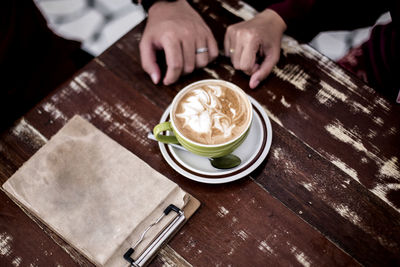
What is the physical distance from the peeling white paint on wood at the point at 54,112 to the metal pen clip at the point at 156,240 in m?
0.41

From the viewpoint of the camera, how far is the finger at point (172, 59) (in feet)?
2.98

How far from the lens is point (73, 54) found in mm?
1449

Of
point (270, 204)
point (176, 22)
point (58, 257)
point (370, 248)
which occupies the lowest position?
point (370, 248)

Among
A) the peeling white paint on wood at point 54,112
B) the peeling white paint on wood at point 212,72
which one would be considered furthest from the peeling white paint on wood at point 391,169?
the peeling white paint on wood at point 54,112

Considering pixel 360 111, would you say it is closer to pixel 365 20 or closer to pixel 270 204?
pixel 270 204

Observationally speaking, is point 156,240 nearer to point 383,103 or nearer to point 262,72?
point 262,72

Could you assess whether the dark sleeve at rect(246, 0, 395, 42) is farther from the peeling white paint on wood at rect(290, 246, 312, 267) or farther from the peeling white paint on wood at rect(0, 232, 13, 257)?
the peeling white paint on wood at rect(0, 232, 13, 257)

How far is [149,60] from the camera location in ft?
3.04

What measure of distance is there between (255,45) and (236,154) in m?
0.34

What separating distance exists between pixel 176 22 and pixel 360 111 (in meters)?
0.60

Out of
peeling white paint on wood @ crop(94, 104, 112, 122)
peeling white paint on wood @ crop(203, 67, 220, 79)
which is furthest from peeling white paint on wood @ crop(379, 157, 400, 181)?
peeling white paint on wood @ crop(94, 104, 112, 122)

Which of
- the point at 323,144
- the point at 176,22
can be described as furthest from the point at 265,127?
the point at 176,22

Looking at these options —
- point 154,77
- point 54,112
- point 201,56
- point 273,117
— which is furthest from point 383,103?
point 54,112

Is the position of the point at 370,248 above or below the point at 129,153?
below
